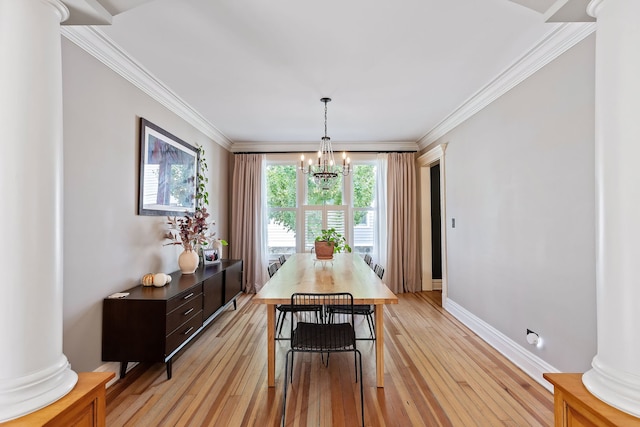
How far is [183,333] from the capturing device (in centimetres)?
270

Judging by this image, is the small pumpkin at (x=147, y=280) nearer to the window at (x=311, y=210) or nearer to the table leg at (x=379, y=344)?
the table leg at (x=379, y=344)

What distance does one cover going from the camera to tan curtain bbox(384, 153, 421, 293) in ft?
17.3

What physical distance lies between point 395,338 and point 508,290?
47.7 inches

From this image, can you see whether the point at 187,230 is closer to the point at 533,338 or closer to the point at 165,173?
the point at 165,173

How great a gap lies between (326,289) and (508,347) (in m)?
Answer: 1.93

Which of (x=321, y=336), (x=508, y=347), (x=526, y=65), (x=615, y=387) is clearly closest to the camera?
(x=615, y=387)

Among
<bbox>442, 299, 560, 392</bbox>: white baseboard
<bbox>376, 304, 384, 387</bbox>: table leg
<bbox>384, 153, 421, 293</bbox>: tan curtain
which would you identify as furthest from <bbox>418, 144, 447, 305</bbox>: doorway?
<bbox>376, 304, 384, 387</bbox>: table leg

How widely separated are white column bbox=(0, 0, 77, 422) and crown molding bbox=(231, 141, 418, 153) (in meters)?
4.27

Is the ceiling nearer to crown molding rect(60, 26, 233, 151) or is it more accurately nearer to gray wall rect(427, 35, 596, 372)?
crown molding rect(60, 26, 233, 151)

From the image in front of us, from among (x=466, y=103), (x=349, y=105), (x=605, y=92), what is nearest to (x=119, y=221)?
(x=349, y=105)

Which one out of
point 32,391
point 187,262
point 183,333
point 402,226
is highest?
point 402,226

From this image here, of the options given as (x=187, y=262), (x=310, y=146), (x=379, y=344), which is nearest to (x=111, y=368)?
(x=187, y=262)

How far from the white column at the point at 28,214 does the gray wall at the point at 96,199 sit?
1.07m

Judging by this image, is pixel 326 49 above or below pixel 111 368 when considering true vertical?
above
